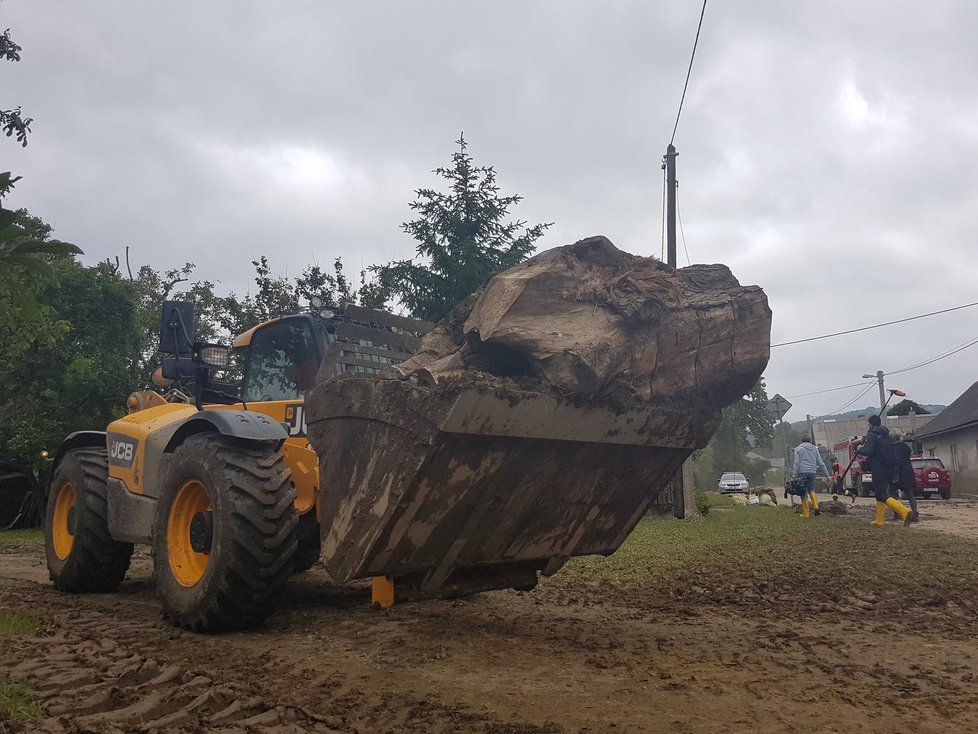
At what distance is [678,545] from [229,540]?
7222mm

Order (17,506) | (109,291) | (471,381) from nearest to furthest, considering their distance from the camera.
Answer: (471,381) → (17,506) → (109,291)

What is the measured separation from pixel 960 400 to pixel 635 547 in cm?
3955

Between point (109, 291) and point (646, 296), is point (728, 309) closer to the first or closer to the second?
point (646, 296)

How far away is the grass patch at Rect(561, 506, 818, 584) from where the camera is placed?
8221 mm

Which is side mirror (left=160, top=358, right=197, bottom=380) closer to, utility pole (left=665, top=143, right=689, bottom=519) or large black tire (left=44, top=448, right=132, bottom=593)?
large black tire (left=44, top=448, right=132, bottom=593)

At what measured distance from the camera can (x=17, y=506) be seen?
16.6 meters

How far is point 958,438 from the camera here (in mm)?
37781

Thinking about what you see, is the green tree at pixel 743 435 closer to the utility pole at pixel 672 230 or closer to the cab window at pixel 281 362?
the utility pole at pixel 672 230

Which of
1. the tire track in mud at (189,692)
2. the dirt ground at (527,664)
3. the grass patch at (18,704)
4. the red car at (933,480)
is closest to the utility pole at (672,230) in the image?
the dirt ground at (527,664)

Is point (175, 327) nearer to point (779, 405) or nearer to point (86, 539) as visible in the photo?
point (86, 539)

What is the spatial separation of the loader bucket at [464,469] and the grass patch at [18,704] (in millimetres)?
1515

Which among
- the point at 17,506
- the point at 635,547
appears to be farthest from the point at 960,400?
the point at 17,506

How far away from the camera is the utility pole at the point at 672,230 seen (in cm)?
1581

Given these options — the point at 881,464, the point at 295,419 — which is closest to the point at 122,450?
the point at 295,419
